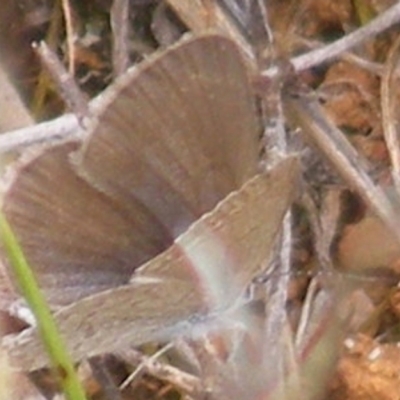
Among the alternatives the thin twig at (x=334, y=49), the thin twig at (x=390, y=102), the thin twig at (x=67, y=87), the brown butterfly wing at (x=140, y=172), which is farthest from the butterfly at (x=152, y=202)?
the thin twig at (x=390, y=102)

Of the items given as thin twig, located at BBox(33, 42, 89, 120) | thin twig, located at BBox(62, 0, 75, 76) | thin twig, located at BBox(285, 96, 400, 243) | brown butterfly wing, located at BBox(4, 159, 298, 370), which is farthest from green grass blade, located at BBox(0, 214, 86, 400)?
thin twig, located at BBox(62, 0, 75, 76)

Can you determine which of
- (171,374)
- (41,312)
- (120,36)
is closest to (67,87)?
(120,36)

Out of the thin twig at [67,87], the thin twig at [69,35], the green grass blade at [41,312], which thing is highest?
the thin twig at [69,35]

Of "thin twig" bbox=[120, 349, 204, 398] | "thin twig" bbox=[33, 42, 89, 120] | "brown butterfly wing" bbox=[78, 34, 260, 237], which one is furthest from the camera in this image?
"thin twig" bbox=[120, 349, 204, 398]

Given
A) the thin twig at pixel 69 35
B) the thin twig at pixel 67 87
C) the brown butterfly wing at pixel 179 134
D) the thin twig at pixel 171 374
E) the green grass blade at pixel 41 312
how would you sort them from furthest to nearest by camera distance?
1. the thin twig at pixel 69 35
2. the thin twig at pixel 171 374
3. the thin twig at pixel 67 87
4. the brown butterfly wing at pixel 179 134
5. the green grass blade at pixel 41 312

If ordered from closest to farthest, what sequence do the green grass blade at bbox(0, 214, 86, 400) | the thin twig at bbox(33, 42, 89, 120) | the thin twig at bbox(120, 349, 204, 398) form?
1. the green grass blade at bbox(0, 214, 86, 400)
2. the thin twig at bbox(33, 42, 89, 120)
3. the thin twig at bbox(120, 349, 204, 398)

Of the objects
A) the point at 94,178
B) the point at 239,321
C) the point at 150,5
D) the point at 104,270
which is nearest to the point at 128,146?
the point at 94,178

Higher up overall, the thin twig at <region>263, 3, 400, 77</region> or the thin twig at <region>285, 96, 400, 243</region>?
the thin twig at <region>263, 3, 400, 77</region>

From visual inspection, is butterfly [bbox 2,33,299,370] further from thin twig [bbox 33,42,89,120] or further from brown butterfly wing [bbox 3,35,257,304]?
thin twig [bbox 33,42,89,120]

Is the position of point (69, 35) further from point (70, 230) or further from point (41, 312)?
point (41, 312)

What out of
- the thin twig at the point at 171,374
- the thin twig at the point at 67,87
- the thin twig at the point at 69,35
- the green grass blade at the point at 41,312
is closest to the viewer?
the green grass blade at the point at 41,312

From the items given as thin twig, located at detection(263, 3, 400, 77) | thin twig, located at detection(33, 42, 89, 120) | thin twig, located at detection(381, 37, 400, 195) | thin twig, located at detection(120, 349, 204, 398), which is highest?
thin twig, located at detection(33, 42, 89, 120)

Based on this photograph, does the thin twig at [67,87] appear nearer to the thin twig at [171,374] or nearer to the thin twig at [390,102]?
the thin twig at [171,374]
